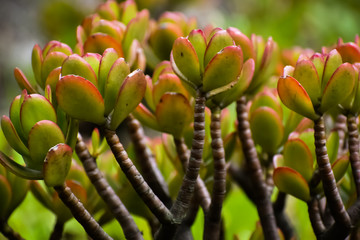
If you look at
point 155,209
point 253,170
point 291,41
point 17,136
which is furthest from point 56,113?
point 291,41

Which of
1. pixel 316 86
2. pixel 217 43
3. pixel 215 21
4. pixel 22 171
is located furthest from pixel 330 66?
pixel 215 21

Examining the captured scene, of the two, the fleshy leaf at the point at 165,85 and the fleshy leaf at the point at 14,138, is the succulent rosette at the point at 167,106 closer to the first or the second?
the fleshy leaf at the point at 165,85

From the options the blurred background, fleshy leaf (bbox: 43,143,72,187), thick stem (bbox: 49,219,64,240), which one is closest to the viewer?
fleshy leaf (bbox: 43,143,72,187)

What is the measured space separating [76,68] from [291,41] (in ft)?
4.75

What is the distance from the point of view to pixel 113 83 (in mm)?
500

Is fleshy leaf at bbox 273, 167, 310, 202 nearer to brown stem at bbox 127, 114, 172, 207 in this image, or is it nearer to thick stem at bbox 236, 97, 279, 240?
thick stem at bbox 236, 97, 279, 240

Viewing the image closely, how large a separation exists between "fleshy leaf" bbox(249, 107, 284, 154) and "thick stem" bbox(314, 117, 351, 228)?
130mm

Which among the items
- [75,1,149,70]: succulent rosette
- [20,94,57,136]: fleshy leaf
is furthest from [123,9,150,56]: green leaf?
[20,94,57,136]: fleshy leaf

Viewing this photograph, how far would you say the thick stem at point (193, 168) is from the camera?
51 cm

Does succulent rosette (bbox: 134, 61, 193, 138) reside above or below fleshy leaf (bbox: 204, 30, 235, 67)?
below

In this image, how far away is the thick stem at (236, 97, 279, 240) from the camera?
2.13 feet

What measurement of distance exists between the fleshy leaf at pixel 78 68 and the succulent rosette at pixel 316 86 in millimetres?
205

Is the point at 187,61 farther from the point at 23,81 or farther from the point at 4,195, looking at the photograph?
the point at 4,195

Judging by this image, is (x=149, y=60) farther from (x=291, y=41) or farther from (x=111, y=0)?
(x=291, y=41)
